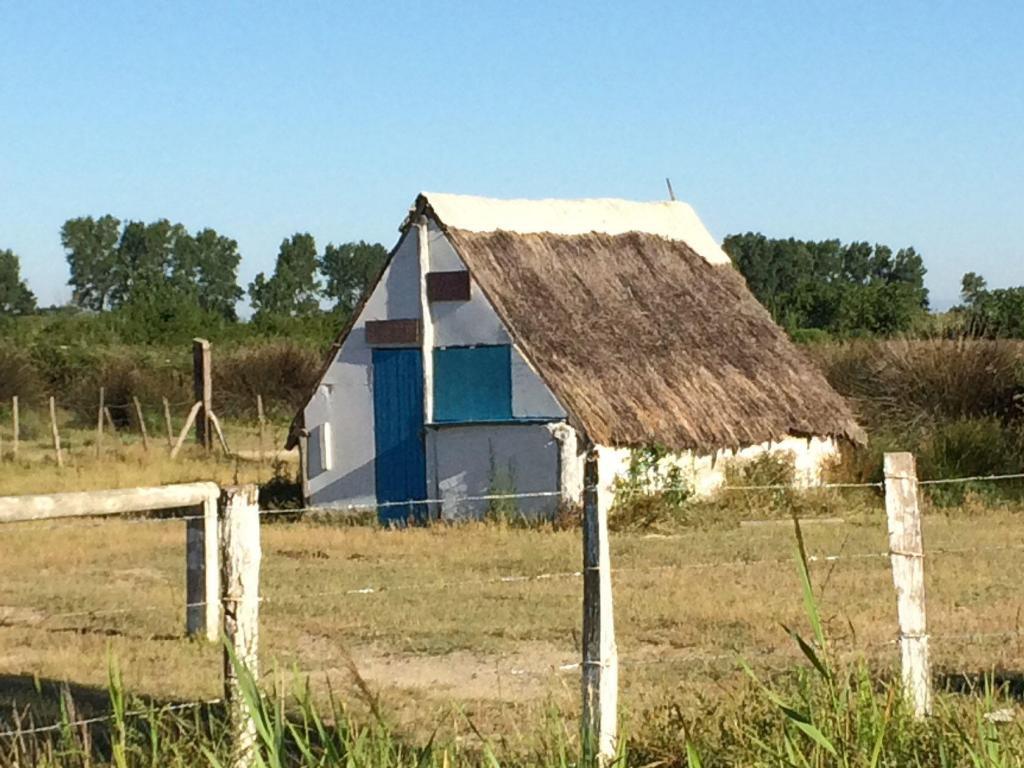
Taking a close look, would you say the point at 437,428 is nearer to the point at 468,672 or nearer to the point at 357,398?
the point at 357,398

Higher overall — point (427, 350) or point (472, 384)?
point (427, 350)

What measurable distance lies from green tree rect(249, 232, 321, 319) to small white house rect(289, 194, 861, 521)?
204ft

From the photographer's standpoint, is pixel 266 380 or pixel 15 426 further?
pixel 266 380

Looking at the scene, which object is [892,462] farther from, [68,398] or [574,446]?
[68,398]

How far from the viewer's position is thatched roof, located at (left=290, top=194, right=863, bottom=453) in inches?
830

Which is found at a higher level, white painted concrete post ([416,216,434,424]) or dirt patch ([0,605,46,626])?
white painted concrete post ([416,216,434,424])

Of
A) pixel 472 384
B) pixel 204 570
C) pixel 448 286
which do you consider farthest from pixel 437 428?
pixel 204 570

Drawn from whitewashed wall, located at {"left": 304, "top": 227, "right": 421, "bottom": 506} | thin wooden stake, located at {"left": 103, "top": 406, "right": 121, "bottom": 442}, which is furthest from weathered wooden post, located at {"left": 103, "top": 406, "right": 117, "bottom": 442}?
whitewashed wall, located at {"left": 304, "top": 227, "right": 421, "bottom": 506}

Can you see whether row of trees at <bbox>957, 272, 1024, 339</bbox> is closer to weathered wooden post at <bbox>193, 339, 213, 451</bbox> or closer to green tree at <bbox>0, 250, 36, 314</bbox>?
weathered wooden post at <bbox>193, 339, 213, 451</bbox>

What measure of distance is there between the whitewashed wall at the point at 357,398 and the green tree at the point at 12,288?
82.6 m

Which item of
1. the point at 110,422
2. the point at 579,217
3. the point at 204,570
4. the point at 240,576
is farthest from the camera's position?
the point at 110,422

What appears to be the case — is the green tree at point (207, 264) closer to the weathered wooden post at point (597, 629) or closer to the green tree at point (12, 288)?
the green tree at point (12, 288)

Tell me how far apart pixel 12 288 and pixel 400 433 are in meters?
85.8

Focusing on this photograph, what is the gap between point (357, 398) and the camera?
22.1 meters
